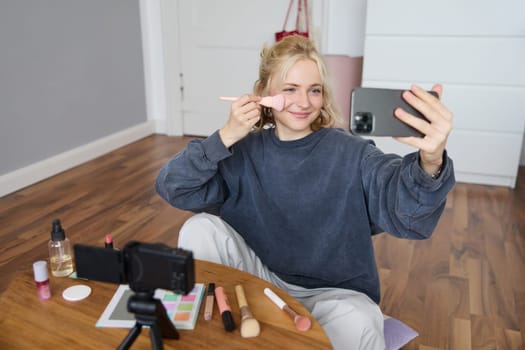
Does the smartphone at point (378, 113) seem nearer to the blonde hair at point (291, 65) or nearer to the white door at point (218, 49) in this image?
the blonde hair at point (291, 65)

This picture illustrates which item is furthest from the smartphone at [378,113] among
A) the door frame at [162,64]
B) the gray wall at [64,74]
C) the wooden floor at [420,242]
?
the door frame at [162,64]

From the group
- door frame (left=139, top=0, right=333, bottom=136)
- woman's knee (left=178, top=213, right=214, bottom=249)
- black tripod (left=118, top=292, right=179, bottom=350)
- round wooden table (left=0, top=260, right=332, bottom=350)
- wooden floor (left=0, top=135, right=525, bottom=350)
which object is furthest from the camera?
door frame (left=139, top=0, right=333, bottom=136)

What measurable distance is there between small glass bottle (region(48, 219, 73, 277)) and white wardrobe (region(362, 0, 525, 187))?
2.10 metres

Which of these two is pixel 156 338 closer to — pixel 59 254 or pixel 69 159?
pixel 59 254

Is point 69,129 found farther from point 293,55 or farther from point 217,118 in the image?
point 293,55

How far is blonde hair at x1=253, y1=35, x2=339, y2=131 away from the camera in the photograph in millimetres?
1224

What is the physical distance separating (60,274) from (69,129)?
212 cm

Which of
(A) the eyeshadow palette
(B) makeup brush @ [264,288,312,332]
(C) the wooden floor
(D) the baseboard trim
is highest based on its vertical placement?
(B) makeup brush @ [264,288,312,332]

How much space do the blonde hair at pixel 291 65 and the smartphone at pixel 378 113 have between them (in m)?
0.40

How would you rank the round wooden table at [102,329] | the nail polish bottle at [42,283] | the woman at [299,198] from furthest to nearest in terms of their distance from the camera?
the woman at [299,198] < the nail polish bottle at [42,283] < the round wooden table at [102,329]

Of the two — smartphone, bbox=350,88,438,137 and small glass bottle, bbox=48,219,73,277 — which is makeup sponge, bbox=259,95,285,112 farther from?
small glass bottle, bbox=48,219,73,277

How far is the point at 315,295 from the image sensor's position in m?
1.15

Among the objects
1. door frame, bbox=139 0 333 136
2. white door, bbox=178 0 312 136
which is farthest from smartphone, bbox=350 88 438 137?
door frame, bbox=139 0 333 136

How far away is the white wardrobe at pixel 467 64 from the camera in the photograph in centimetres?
250
